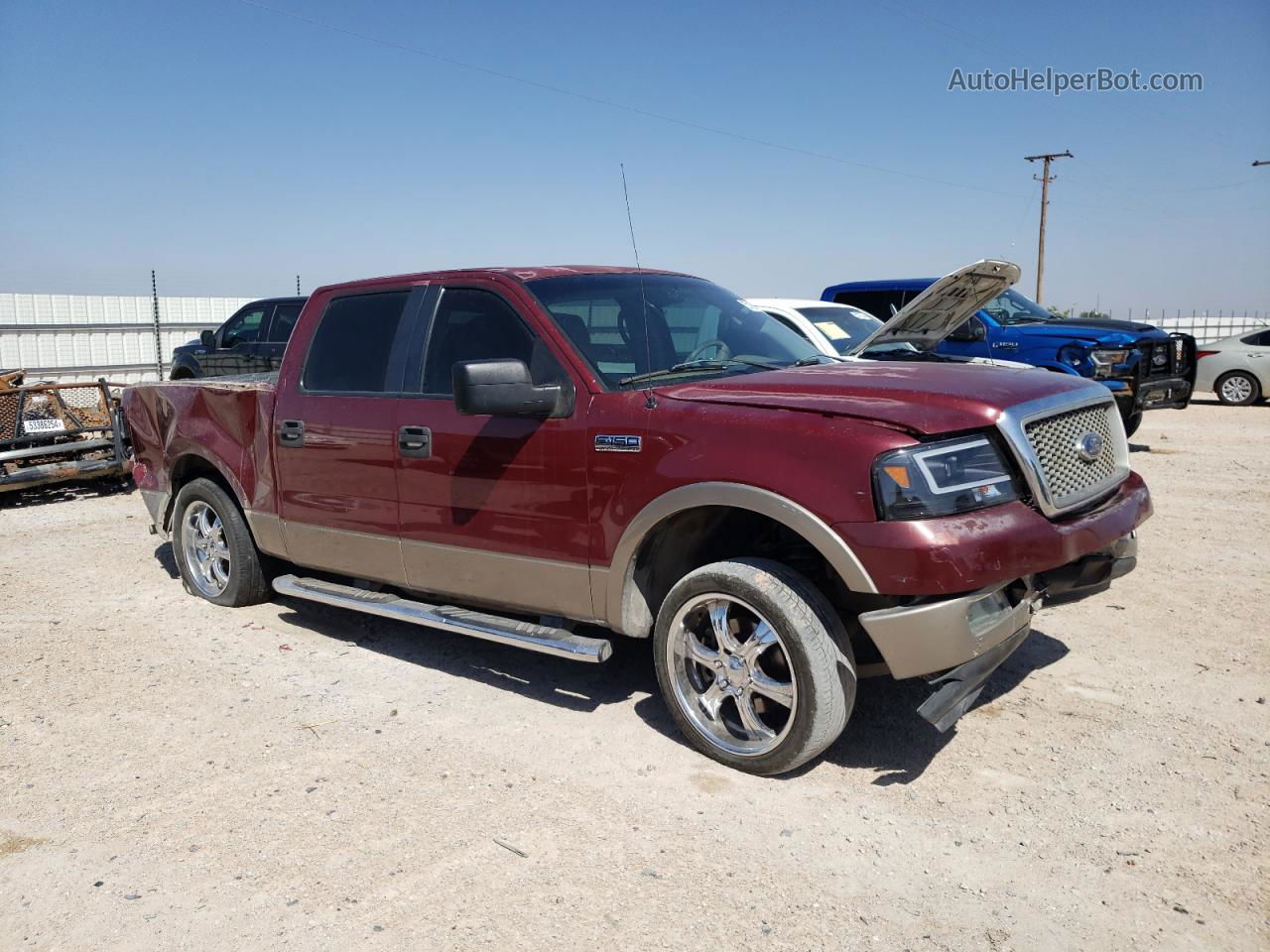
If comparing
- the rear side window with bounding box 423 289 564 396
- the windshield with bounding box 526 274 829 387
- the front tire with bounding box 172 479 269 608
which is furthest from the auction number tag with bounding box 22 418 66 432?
the windshield with bounding box 526 274 829 387

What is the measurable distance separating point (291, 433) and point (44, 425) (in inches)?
237

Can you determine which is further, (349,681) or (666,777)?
(349,681)

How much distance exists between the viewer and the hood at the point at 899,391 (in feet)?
11.3

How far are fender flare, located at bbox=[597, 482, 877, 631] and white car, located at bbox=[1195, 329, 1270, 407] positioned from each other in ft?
54.4

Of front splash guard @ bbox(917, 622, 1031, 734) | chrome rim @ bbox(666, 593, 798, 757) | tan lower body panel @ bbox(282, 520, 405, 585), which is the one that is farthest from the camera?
tan lower body panel @ bbox(282, 520, 405, 585)

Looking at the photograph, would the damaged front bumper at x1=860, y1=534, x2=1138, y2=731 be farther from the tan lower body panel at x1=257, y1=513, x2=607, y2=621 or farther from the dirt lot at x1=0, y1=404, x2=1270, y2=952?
the tan lower body panel at x1=257, y1=513, x2=607, y2=621

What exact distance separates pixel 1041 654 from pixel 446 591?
2914 mm

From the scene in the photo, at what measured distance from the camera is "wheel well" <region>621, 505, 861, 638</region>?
156 inches

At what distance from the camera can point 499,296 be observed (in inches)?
177

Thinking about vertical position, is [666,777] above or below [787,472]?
below

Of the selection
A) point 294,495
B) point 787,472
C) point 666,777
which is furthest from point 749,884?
point 294,495

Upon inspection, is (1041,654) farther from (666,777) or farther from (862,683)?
(666,777)

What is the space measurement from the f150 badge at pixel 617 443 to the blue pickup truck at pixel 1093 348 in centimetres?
705

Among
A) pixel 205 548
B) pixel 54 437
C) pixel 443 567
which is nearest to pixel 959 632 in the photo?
pixel 443 567
